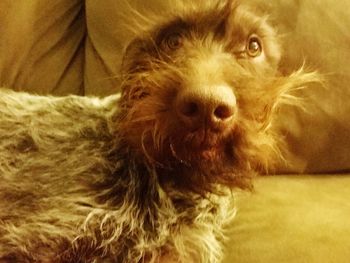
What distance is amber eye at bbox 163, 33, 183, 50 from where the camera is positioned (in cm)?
125

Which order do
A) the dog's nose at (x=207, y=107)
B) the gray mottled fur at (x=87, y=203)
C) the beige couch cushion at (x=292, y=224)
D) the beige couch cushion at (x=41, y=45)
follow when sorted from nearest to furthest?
the dog's nose at (x=207, y=107), the gray mottled fur at (x=87, y=203), the beige couch cushion at (x=292, y=224), the beige couch cushion at (x=41, y=45)

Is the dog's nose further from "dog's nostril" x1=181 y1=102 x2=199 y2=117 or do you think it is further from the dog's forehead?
the dog's forehead

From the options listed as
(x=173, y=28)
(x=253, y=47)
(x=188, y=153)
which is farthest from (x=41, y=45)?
(x=188, y=153)

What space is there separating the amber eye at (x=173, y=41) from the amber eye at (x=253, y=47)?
0.53ft

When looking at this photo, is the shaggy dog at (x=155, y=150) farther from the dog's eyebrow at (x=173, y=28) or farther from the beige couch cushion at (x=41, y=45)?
the beige couch cushion at (x=41, y=45)

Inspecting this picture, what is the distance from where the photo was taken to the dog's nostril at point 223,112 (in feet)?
3.19

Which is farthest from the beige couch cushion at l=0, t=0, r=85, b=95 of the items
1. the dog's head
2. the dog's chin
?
the dog's chin

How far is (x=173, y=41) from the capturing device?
1.26 metres

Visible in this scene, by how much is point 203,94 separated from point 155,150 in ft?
0.57

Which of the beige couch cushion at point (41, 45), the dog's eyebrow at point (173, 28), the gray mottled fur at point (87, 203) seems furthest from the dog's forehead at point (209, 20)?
the beige couch cushion at point (41, 45)

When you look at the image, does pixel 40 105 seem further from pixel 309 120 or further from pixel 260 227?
pixel 309 120

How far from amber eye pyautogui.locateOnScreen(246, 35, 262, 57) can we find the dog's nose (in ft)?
1.02

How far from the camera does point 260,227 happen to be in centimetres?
135

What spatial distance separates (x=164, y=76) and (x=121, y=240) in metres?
0.35
